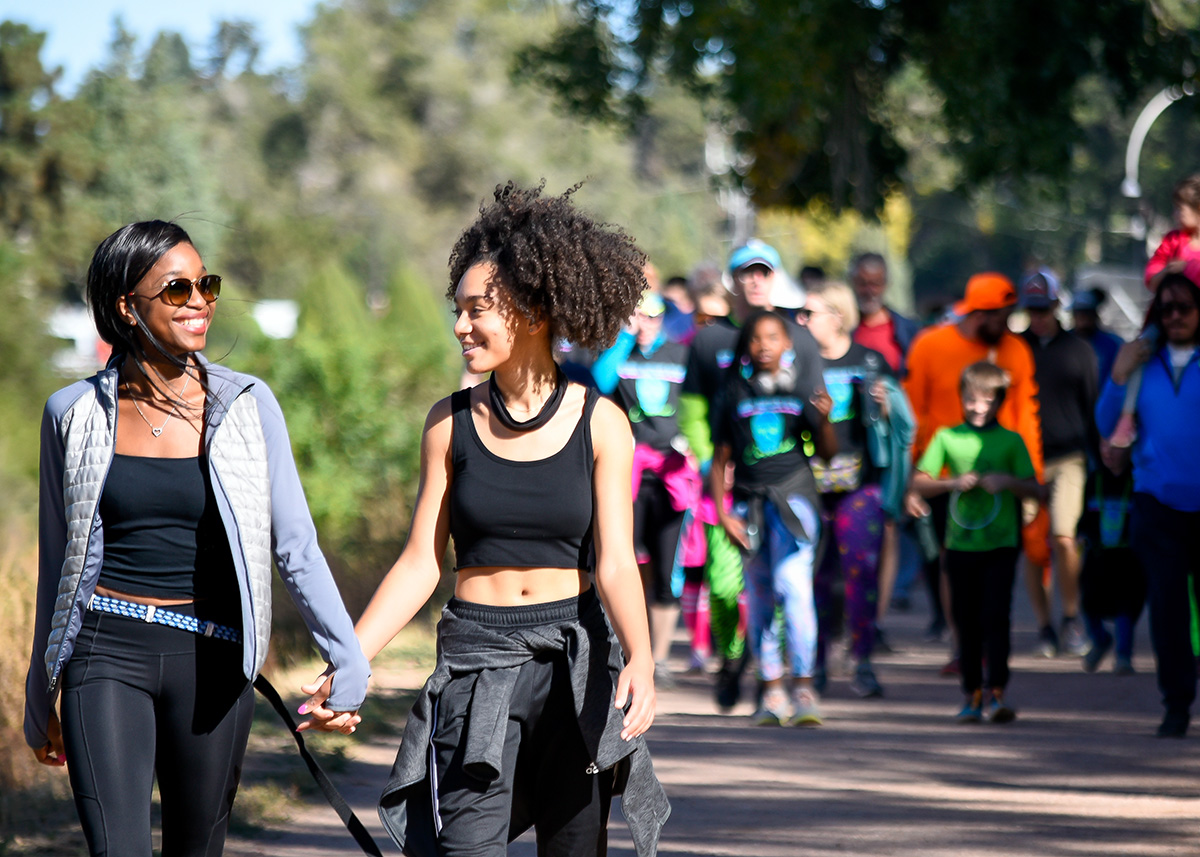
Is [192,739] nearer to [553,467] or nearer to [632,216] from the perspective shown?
[553,467]

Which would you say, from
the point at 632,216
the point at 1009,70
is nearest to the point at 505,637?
the point at 1009,70

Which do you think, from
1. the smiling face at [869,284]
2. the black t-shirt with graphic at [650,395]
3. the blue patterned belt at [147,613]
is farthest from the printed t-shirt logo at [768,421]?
the blue patterned belt at [147,613]

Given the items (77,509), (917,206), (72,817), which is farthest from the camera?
(917,206)

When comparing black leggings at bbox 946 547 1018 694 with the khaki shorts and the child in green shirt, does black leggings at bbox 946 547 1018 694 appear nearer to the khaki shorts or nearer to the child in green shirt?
the child in green shirt

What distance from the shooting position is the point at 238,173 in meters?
76.2

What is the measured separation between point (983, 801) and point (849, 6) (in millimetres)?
10186

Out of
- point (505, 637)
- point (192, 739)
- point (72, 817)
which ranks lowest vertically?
point (72, 817)

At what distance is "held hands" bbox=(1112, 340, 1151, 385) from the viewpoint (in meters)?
7.56

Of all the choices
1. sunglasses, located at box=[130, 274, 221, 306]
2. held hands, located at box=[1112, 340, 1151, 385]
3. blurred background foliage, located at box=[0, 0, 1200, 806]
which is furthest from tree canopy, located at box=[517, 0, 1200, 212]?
sunglasses, located at box=[130, 274, 221, 306]

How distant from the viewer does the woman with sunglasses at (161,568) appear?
3.71 m

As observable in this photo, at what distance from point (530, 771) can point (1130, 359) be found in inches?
185

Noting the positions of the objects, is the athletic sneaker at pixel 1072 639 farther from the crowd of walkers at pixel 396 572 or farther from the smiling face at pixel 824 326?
the crowd of walkers at pixel 396 572

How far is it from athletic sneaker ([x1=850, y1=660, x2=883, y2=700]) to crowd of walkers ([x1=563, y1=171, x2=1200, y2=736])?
1cm

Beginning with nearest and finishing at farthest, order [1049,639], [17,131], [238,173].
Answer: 1. [1049,639]
2. [17,131]
3. [238,173]
